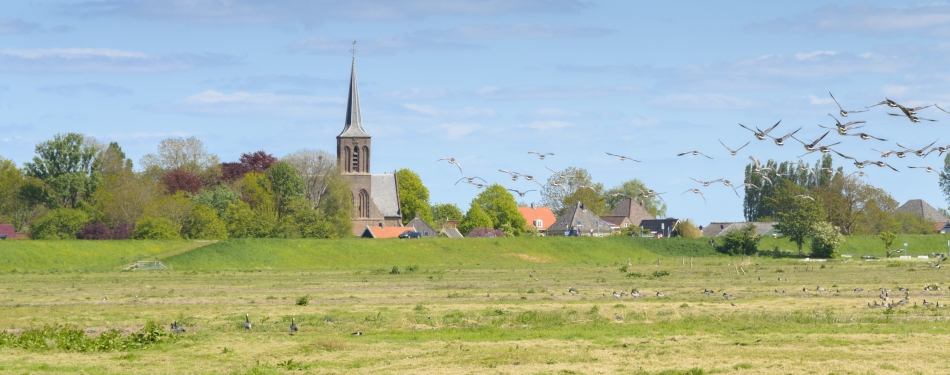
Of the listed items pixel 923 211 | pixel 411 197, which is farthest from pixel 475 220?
pixel 923 211

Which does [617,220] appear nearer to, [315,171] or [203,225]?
[315,171]

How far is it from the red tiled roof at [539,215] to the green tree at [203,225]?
65.0 m

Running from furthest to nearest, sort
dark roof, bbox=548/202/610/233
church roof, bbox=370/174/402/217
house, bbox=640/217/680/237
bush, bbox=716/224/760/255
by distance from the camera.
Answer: church roof, bbox=370/174/402/217
house, bbox=640/217/680/237
dark roof, bbox=548/202/610/233
bush, bbox=716/224/760/255

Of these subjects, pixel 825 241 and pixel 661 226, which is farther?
pixel 661 226

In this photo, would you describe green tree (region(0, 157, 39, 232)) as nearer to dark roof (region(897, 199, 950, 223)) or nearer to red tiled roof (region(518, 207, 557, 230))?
red tiled roof (region(518, 207, 557, 230))

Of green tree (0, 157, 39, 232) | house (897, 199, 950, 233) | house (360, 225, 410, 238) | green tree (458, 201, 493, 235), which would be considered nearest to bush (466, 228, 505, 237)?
green tree (458, 201, 493, 235)

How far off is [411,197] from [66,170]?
2466 inches

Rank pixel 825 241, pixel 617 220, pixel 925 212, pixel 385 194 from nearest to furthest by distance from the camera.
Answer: pixel 825 241, pixel 385 194, pixel 617 220, pixel 925 212

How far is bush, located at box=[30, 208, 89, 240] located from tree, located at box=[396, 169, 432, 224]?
2501 inches

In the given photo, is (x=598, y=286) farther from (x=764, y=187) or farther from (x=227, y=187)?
(x=764, y=187)

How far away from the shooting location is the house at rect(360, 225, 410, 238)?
146325 mm

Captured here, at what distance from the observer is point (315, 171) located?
5999 inches

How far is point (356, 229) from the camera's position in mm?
158875

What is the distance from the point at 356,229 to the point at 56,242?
69464 mm
